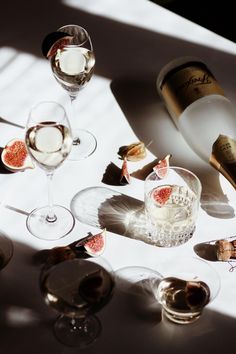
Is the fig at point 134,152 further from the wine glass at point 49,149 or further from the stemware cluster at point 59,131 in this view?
the wine glass at point 49,149

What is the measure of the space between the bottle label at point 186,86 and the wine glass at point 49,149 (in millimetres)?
330

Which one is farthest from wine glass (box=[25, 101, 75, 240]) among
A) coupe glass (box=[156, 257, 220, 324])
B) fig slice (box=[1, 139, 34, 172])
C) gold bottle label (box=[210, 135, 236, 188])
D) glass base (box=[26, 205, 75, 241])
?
gold bottle label (box=[210, 135, 236, 188])

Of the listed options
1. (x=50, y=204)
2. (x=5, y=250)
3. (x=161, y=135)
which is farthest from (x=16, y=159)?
(x=161, y=135)

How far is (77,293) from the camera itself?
1203 millimetres

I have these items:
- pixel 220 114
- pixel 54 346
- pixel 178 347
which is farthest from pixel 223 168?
pixel 54 346

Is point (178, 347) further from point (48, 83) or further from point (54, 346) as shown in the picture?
point (48, 83)

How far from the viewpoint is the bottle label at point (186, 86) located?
5.32 ft

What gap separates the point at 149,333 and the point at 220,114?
621 millimetres

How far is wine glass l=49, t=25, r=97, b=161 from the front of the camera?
1618 mm

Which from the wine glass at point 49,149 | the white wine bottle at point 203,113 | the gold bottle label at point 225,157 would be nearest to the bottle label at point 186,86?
the white wine bottle at point 203,113

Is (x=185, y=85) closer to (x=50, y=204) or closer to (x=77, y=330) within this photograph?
(x=50, y=204)

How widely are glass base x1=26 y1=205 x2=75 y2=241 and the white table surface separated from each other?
17 mm

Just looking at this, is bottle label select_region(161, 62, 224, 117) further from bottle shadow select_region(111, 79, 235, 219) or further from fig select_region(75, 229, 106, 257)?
fig select_region(75, 229, 106, 257)

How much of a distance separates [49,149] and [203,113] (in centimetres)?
43
